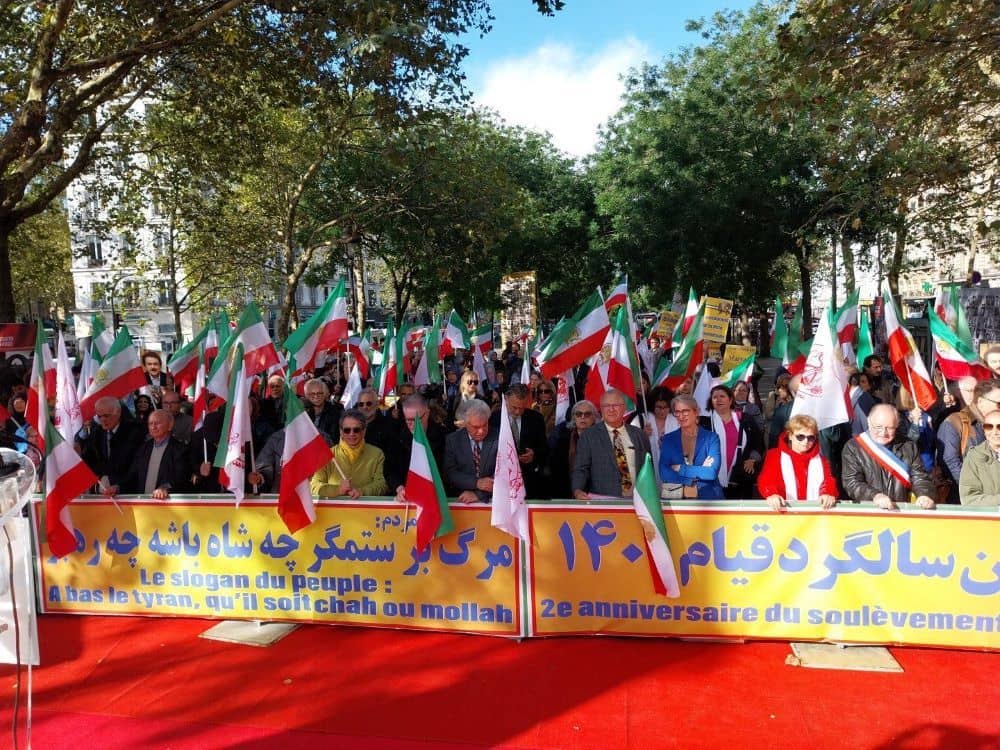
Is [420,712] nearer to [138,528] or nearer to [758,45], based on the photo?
[138,528]

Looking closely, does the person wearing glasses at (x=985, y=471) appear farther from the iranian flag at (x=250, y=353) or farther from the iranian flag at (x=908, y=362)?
the iranian flag at (x=250, y=353)

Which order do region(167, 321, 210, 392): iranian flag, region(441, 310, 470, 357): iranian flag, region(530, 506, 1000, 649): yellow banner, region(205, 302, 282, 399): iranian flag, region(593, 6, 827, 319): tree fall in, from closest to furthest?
region(530, 506, 1000, 649): yellow banner
region(205, 302, 282, 399): iranian flag
region(167, 321, 210, 392): iranian flag
region(441, 310, 470, 357): iranian flag
region(593, 6, 827, 319): tree

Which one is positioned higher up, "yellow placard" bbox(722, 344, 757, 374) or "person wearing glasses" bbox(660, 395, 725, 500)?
"yellow placard" bbox(722, 344, 757, 374)

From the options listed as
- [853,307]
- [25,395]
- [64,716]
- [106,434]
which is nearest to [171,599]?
[64,716]

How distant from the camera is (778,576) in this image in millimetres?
5215

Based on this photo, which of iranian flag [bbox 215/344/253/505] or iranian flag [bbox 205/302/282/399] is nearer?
iranian flag [bbox 215/344/253/505]

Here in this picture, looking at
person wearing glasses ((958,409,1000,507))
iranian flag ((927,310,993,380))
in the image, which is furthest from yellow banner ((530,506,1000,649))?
iranian flag ((927,310,993,380))

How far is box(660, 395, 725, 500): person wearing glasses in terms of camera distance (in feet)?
19.1

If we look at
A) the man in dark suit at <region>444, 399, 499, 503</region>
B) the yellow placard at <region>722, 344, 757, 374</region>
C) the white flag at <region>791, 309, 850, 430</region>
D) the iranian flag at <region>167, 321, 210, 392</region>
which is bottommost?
the man in dark suit at <region>444, 399, 499, 503</region>

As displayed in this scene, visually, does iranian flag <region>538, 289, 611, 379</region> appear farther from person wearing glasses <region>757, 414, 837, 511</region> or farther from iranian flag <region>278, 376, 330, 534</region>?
iranian flag <region>278, 376, 330, 534</region>

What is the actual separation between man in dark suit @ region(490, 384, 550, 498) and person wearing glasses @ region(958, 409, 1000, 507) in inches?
125

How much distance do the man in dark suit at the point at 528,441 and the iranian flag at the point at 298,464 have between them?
1.75 m

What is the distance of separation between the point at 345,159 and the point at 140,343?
3627cm

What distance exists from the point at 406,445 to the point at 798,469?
361cm
